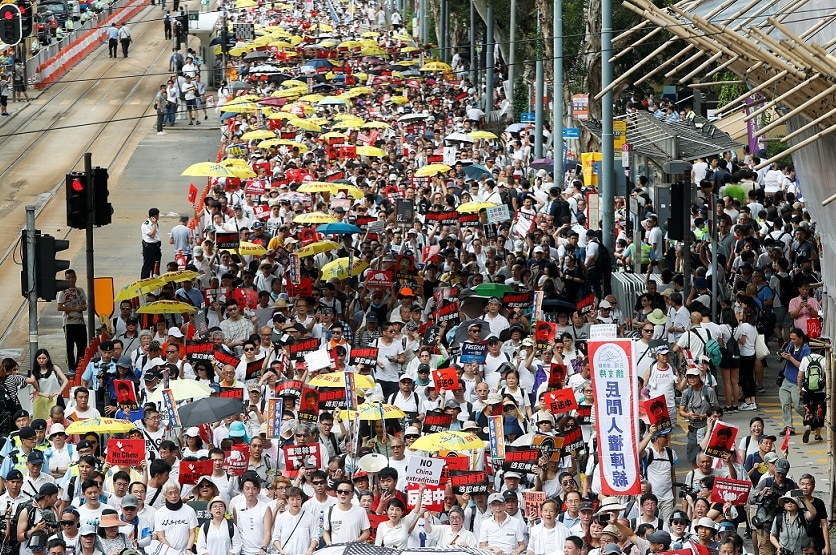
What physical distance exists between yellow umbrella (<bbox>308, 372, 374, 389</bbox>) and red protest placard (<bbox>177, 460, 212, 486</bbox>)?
2.38 meters

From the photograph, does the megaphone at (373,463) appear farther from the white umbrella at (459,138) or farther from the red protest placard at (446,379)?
the white umbrella at (459,138)

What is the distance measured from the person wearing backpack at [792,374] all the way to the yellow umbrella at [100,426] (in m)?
7.58

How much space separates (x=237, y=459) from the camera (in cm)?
1720

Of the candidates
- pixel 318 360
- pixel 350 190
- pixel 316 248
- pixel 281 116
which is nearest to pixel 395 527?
pixel 318 360

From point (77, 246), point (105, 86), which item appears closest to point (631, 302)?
point (77, 246)

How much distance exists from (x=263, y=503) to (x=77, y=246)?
868 inches

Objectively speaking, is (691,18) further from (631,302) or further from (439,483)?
(631,302)

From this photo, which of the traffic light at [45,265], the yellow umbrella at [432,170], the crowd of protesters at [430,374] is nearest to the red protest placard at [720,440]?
the crowd of protesters at [430,374]

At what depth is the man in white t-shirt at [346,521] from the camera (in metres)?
15.8

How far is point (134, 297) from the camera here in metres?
25.1

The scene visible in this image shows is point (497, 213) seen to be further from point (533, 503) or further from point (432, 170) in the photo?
point (533, 503)

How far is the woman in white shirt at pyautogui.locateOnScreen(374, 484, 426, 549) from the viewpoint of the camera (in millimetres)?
15547

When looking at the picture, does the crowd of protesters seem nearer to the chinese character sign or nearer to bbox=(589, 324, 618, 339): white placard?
the chinese character sign

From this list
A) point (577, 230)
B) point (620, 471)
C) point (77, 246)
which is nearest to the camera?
point (620, 471)
